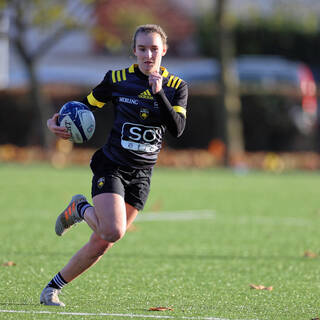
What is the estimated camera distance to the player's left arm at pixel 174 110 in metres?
6.58

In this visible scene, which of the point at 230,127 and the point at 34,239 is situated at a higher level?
the point at 34,239

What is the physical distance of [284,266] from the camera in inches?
360

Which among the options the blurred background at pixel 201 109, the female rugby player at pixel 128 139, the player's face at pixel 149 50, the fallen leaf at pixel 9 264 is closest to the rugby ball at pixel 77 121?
the female rugby player at pixel 128 139

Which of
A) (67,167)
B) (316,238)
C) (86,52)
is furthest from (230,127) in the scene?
(86,52)

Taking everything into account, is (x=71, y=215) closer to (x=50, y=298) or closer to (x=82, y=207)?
(x=82, y=207)

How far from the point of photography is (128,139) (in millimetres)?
6898

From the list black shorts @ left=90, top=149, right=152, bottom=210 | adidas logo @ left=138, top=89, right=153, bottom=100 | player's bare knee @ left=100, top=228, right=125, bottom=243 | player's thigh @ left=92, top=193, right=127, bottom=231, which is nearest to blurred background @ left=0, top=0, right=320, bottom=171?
adidas logo @ left=138, top=89, right=153, bottom=100

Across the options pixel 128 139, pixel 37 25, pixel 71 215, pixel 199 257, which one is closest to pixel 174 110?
pixel 128 139

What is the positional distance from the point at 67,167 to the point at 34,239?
1355 cm

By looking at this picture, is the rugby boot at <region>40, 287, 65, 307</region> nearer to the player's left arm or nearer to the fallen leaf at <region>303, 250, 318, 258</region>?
the player's left arm

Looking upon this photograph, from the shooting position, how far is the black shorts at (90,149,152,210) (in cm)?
673

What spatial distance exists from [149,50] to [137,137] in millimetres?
691

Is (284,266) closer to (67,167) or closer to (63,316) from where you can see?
(63,316)

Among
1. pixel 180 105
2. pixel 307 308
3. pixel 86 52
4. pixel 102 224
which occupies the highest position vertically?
pixel 180 105
